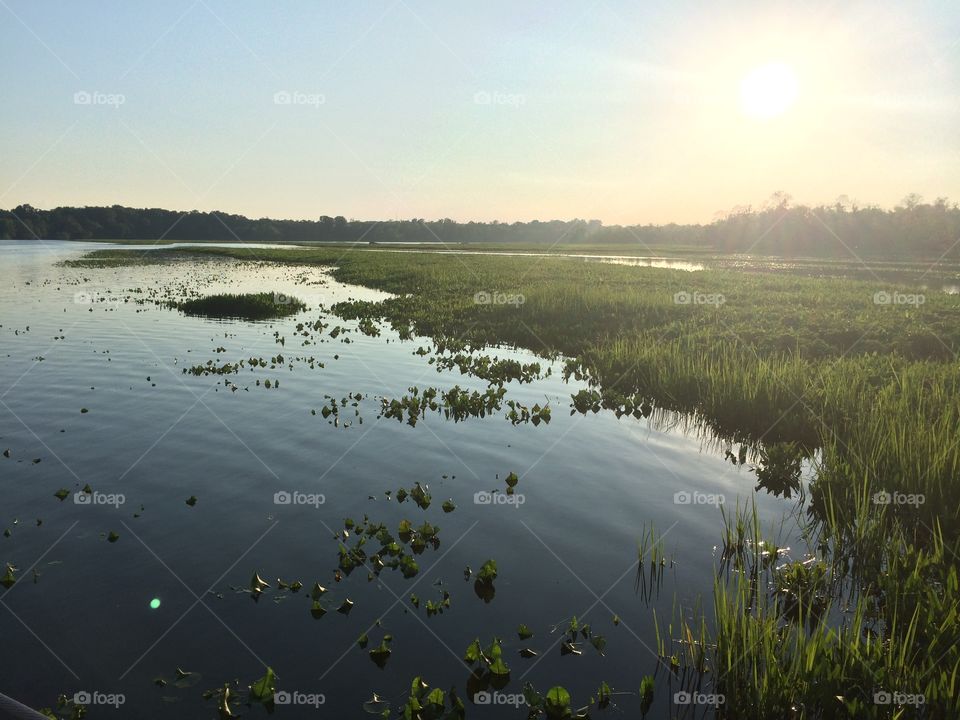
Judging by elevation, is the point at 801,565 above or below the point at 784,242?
below

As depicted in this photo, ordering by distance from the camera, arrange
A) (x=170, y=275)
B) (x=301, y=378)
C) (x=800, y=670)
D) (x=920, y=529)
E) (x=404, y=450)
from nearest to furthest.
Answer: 1. (x=800, y=670)
2. (x=920, y=529)
3. (x=404, y=450)
4. (x=301, y=378)
5. (x=170, y=275)

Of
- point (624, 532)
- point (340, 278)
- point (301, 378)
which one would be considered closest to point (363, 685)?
point (624, 532)

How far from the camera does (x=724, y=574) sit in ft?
25.1

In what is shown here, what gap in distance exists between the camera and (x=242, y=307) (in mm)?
34406

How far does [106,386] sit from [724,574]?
16.4m

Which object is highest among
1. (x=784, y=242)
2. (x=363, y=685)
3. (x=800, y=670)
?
(x=784, y=242)

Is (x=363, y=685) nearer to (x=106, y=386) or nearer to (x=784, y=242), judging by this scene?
(x=106, y=386)
